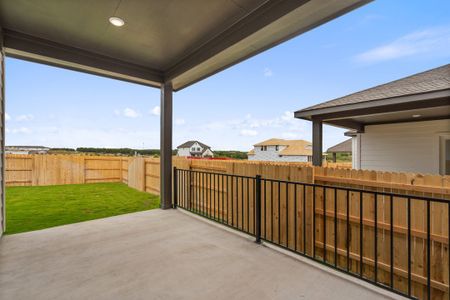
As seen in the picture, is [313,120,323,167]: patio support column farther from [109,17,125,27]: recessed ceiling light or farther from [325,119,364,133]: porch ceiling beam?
[109,17,125,27]: recessed ceiling light

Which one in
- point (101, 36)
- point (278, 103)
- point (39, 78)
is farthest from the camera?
point (278, 103)

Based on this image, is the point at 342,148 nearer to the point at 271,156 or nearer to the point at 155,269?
the point at 155,269

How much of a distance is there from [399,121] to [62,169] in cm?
1132

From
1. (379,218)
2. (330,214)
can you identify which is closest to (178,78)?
(330,214)

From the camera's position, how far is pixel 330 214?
3.03 meters

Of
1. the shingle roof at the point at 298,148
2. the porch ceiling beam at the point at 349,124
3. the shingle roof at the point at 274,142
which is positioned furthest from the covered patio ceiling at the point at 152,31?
the shingle roof at the point at 274,142

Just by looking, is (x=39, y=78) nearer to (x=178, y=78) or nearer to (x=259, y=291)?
(x=178, y=78)

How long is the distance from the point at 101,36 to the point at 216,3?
5.52 feet

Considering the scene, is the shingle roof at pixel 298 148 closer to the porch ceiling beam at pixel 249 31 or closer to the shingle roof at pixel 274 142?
the shingle roof at pixel 274 142

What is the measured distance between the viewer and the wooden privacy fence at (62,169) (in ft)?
26.9

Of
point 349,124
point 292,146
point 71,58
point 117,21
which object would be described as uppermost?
point 117,21

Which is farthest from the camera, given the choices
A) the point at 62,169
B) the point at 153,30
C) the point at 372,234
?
the point at 62,169

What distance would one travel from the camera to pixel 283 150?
936 inches

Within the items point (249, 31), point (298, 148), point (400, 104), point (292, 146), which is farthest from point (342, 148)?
point (292, 146)
